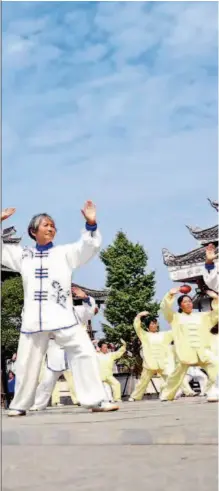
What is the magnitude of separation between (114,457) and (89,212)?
3736 mm

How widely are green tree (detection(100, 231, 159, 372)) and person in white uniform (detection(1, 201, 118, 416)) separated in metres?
21.1

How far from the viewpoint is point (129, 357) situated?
1087 inches

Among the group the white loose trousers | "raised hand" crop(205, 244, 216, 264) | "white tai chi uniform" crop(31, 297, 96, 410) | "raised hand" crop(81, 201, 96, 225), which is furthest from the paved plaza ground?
"white tai chi uniform" crop(31, 297, 96, 410)

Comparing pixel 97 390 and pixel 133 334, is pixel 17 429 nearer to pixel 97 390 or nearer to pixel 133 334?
pixel 97 390

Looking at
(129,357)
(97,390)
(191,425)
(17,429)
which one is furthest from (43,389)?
(129,357)

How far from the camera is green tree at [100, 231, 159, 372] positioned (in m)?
28.6

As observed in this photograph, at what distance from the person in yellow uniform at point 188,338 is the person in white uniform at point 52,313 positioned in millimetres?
2285

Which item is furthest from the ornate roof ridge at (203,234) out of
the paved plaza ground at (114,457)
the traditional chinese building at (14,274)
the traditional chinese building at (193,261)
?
the paved plaza ground at (114,457)

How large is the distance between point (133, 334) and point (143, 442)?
24.6 m

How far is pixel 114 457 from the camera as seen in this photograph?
3701 mm

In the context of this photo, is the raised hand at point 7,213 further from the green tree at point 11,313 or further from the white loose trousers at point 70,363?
A: the green tree at point 11,313

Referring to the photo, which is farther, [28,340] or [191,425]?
[28,340]

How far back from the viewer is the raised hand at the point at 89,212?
23.5 feet

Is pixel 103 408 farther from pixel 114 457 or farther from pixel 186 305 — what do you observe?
pixel 114 457
